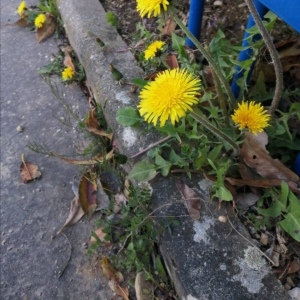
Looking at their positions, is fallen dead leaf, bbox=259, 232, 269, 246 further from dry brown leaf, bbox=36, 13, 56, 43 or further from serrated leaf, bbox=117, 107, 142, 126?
dry brown leaf, bbox=36, 13, 56, 43

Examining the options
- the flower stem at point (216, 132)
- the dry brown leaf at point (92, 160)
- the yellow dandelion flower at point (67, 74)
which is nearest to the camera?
the flower stem at point (216, 132)

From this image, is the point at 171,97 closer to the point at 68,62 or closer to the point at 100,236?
the point at 100,236

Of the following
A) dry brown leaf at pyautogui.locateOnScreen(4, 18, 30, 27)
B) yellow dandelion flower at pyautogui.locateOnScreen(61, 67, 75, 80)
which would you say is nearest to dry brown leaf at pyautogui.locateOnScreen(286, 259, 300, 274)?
yellow dandelion flower at pyautogui.locateOnScreen(61, 67, 75, 80)

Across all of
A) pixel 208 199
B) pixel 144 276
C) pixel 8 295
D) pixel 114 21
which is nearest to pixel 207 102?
pixel 208 199

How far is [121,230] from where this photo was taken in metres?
1.79

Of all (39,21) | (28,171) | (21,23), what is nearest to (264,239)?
(28,171)

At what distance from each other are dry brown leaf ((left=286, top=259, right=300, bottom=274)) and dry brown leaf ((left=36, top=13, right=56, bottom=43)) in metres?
2.33

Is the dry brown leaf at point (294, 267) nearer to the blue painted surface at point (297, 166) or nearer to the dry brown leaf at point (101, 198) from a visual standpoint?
the blue painted surface at point (297, 166)

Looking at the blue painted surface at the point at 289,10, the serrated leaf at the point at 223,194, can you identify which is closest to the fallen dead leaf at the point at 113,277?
the serrated leaf at the point at 223,194

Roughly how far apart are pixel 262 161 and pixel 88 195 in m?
0.84

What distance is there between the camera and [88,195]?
189 centimetres

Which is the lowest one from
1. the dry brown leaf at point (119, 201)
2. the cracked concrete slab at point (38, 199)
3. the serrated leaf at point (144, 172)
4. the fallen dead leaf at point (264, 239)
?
the cracked concrete slab at point (38, 199)

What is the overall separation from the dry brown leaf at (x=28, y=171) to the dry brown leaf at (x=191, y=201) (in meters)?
0.89

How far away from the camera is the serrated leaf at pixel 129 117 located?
5.68 feet
